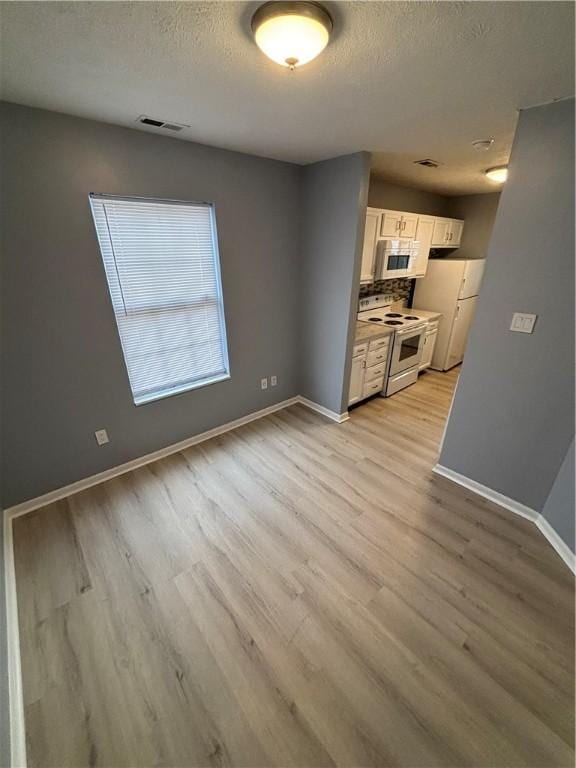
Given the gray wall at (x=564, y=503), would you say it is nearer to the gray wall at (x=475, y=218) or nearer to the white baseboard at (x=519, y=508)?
the white baseboard at (x=519, y=508)

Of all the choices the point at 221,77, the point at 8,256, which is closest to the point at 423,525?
the point at 221,77

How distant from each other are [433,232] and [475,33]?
335cm

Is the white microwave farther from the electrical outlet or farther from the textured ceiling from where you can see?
the electrical outlet

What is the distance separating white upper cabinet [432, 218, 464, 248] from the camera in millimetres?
4117

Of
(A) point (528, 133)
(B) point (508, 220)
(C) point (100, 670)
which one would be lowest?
(C) point (100, 670)

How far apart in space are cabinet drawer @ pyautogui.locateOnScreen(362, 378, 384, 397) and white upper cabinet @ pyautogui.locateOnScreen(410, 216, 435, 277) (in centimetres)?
150

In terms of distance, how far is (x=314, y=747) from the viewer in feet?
3.62

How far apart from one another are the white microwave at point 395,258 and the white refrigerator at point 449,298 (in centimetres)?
67

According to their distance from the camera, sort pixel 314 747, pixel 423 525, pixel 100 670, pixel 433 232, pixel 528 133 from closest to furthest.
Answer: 1. pixel 314 747
2. pixel 100 670
3. pixel 528 133
4. pixel 423 525
5. pixel 433 232

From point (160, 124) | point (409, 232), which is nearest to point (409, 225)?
point (409, 232)

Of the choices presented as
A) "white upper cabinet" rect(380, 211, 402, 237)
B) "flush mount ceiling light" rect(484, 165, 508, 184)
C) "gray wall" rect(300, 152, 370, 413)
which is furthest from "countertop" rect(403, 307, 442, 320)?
"gray wall" rect(300, 152, 370, 413)

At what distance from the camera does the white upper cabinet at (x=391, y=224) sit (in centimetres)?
314

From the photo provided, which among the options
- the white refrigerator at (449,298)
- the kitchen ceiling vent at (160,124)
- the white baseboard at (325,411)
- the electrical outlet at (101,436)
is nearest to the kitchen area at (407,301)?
the white refrigerator at (449,298)

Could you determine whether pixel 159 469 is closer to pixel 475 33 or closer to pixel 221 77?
pixel 221 77
